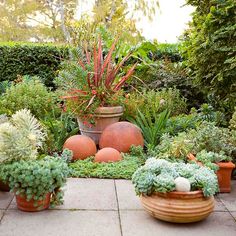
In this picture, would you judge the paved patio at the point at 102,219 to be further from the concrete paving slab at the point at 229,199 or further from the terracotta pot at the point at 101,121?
the terracotta pot at the point at 101,121

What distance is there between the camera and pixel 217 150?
14.3 feet

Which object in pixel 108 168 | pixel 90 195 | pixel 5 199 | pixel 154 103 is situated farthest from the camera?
pixel 154 103

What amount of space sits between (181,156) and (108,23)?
12790 millimetres

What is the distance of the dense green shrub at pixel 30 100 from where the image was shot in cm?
605

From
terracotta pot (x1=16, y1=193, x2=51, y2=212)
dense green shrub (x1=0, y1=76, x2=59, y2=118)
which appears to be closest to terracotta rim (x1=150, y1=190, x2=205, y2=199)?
terracotta pot (x1=16, y1=193, x2=51, y2=212)

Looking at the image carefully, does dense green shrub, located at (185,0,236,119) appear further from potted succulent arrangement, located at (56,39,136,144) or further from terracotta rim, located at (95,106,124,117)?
terracotta rim, located at (95,106,124,117)

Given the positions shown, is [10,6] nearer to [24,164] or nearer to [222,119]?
[222,119]

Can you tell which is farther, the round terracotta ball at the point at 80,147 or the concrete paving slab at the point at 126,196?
the round terracotta ball at the point at 80,147

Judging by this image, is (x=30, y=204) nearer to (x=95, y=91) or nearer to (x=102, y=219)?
(x=102, y=219)

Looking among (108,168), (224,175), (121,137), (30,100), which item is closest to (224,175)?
(224,175)

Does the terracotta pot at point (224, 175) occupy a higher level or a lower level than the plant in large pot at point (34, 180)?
lower

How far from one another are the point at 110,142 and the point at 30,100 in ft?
5.45

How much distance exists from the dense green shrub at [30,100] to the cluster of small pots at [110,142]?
1.13 metres

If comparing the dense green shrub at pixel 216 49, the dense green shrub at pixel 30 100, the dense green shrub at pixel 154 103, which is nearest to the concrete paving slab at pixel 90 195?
the dense green shrub at pixel 154 103
